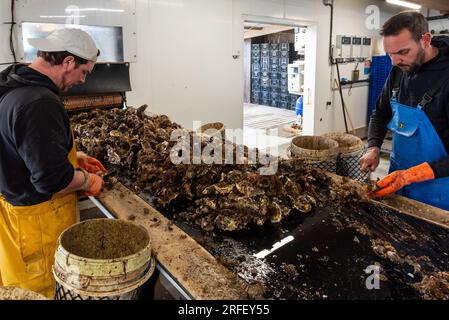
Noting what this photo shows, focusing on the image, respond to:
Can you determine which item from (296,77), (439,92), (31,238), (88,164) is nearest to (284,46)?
(296,77)

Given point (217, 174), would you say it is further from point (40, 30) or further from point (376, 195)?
point (40, 30)

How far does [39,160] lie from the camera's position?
1.66m

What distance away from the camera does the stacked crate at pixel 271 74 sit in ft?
38.8

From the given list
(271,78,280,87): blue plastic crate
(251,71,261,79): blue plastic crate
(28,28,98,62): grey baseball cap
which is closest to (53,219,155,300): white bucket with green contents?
(28,28,98,62): grey baseball cap

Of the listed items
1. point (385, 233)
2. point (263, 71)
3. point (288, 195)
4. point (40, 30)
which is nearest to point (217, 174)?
point (288, 195)

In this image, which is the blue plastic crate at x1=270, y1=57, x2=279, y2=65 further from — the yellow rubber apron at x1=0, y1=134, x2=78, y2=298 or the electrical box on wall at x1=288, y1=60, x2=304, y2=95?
the yellow rubber apron at x1=0, y1=134, x2=78, y2=298

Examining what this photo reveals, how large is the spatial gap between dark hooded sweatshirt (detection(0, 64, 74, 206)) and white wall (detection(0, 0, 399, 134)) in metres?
2.48

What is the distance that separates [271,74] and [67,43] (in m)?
11.1

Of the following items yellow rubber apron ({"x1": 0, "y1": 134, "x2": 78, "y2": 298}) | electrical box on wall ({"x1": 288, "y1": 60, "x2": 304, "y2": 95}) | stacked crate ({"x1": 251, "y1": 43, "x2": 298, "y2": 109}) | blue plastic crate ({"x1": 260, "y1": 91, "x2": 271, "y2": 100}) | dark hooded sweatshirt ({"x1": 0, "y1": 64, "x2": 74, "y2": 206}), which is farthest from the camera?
blue plastic crate ({"x1": 260, "y1": 91, "x2": 271, "y2": 100})

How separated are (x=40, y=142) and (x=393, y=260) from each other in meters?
1.63

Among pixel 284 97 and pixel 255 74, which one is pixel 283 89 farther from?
pixel 255 74

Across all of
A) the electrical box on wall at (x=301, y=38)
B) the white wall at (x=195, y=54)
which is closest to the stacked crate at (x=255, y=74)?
the electrical box on wall at (x=301, y=38)

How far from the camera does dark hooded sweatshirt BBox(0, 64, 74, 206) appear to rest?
1622mm

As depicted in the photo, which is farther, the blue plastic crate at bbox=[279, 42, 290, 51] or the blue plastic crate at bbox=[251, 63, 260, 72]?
the blue plastic crate at bbox=[251, 63, 260, 72]
